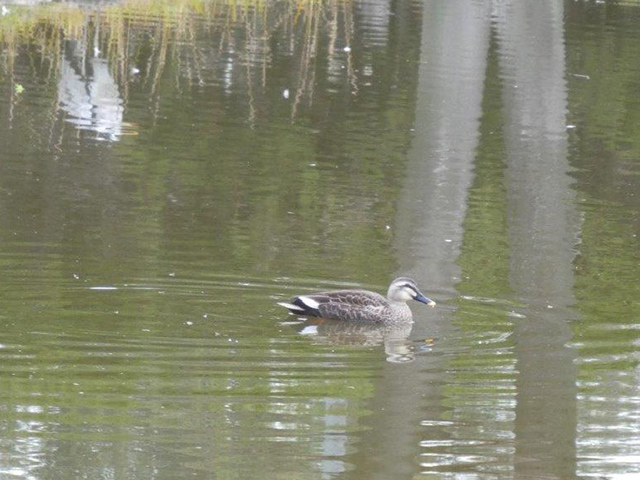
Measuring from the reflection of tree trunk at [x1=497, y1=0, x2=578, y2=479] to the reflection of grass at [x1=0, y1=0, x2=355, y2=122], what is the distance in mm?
2683

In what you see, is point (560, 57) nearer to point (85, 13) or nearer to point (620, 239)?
point (620, 239)

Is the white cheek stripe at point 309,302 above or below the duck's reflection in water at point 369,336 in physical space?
above

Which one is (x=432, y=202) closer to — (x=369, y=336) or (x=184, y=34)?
(x=369, y=336)

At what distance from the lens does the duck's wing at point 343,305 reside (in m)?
11.8

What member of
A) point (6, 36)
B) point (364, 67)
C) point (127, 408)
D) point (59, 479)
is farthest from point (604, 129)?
point (59, 479)

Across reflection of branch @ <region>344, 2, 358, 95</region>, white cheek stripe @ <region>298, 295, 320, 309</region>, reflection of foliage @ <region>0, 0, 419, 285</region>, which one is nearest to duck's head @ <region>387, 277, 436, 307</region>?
white cheek stripe @ <region>298, 295, 320, 309</region>

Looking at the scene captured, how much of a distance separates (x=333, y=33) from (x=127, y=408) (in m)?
19.0

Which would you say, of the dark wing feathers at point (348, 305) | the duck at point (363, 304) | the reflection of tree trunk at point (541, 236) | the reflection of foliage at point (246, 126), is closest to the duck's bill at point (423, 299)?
the duck at point (363, 304)

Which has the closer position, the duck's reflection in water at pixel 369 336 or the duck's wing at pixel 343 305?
the duck's reflection in water at pixel 369 336

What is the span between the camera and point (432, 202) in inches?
635

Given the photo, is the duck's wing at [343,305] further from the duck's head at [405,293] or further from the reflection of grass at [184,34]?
the reflection of grass at [184,34]

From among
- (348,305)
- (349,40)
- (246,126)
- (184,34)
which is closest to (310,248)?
(348,305)

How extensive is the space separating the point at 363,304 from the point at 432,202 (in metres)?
4.16

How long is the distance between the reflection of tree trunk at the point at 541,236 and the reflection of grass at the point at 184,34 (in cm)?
268
